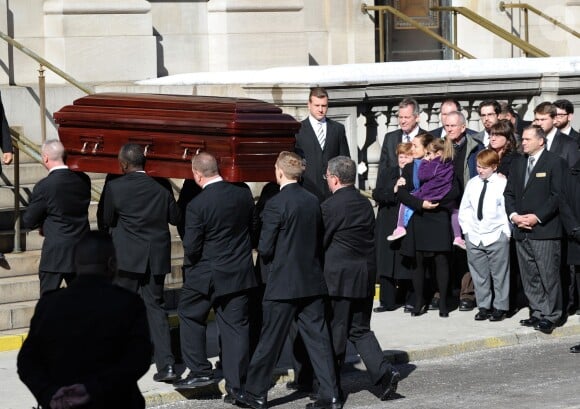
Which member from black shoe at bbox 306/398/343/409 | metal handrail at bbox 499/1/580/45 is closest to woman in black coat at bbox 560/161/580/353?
black shoe at bbox 306/398/343/409

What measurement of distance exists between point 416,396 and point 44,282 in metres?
2.88

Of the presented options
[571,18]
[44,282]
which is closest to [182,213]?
[44,282]

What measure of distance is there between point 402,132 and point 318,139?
1.22m

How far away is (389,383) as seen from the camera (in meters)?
10.2

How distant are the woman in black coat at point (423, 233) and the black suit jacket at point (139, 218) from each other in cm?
317

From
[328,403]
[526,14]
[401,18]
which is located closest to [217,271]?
[328,403]

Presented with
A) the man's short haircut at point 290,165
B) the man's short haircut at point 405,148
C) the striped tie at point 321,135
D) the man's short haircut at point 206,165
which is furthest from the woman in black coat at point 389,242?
the man's short haircut at point 206,165

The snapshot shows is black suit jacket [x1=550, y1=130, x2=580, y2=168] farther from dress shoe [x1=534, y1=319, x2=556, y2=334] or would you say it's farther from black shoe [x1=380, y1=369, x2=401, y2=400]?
black shoe [x1=380, y1=369, x2=401, y2=400]

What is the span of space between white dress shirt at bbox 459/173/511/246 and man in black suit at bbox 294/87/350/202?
1.28 meters

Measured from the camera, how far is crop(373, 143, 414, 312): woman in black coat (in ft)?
43.8

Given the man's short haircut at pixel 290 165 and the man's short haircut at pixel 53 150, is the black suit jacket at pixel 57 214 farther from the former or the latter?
the man's short haircut at pixel 290 165

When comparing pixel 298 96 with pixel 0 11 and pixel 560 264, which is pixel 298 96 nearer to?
pixel 560 264

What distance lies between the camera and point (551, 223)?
1259 cm

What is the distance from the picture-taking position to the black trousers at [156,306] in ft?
35.0
